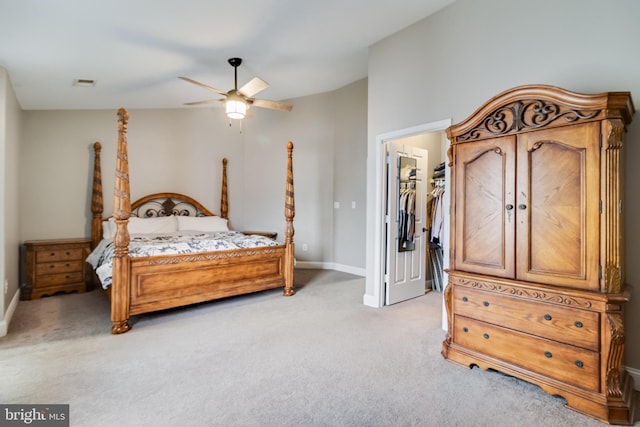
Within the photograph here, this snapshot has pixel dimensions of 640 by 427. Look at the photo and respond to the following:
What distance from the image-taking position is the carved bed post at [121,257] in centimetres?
299

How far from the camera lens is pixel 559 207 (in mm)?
1987

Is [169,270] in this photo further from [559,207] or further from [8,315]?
[559,207]

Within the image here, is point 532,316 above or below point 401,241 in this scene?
below

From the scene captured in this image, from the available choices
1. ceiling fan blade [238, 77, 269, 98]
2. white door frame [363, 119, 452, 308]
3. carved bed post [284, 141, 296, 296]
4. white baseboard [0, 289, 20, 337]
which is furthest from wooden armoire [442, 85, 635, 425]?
white baseboard [0, 289, 20, 337]

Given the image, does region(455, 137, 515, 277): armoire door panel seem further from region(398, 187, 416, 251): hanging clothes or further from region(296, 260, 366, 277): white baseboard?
region(296, 260, 366, 277): white baseboard

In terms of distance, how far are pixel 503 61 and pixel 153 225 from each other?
493 cm

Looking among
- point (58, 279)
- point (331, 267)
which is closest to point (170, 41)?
point (58, 279)

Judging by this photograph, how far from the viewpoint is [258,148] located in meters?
6.29

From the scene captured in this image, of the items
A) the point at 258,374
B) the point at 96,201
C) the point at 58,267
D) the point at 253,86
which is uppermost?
the point at 253,86

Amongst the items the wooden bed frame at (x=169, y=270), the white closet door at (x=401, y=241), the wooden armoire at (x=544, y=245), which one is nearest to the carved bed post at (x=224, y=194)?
the wooden bed frame at (x=169, y=270)

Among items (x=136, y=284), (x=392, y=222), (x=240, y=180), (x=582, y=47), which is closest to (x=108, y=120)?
(x=240, y=180)

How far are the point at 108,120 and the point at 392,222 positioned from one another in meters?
4.47

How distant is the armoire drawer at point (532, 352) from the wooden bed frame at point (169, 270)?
2.41 meters

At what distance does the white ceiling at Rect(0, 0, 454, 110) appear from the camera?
2588 mm
